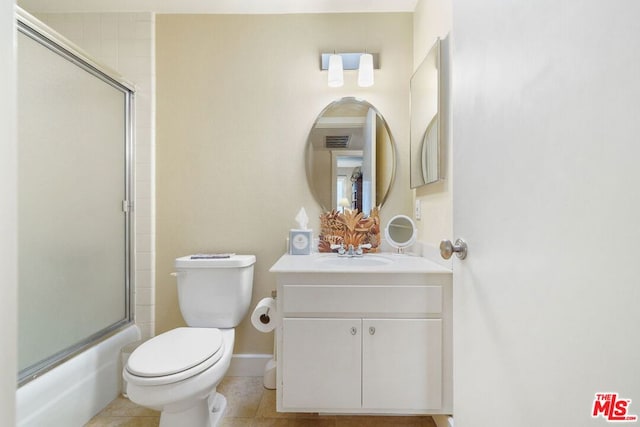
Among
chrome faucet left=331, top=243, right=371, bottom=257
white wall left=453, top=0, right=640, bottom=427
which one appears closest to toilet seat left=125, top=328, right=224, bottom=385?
chrome faucet left=331, top=243, right=371, bottom=257

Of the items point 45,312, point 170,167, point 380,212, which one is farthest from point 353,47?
point 45,312

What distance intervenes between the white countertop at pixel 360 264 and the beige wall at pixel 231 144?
34 cm

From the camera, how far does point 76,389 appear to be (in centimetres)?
143

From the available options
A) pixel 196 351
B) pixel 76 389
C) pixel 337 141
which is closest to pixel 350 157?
pixel 337 141

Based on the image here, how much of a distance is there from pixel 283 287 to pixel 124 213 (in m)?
1.20

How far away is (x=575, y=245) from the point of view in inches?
18.4

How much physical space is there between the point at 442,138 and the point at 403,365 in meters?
1.01

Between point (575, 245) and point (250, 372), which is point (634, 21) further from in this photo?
point (250, 372)

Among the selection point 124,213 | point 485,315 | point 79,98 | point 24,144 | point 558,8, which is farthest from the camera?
point 124,213

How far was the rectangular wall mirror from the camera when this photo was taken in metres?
1.45

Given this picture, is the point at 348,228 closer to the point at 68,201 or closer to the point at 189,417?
the point at 189,417

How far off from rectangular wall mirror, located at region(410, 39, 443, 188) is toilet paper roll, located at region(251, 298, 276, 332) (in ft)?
3.33

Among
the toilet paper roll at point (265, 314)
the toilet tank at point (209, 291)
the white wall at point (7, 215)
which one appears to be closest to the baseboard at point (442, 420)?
the toilet paper roll at point (265, 314)

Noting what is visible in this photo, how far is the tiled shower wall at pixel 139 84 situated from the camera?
6.25 feet
